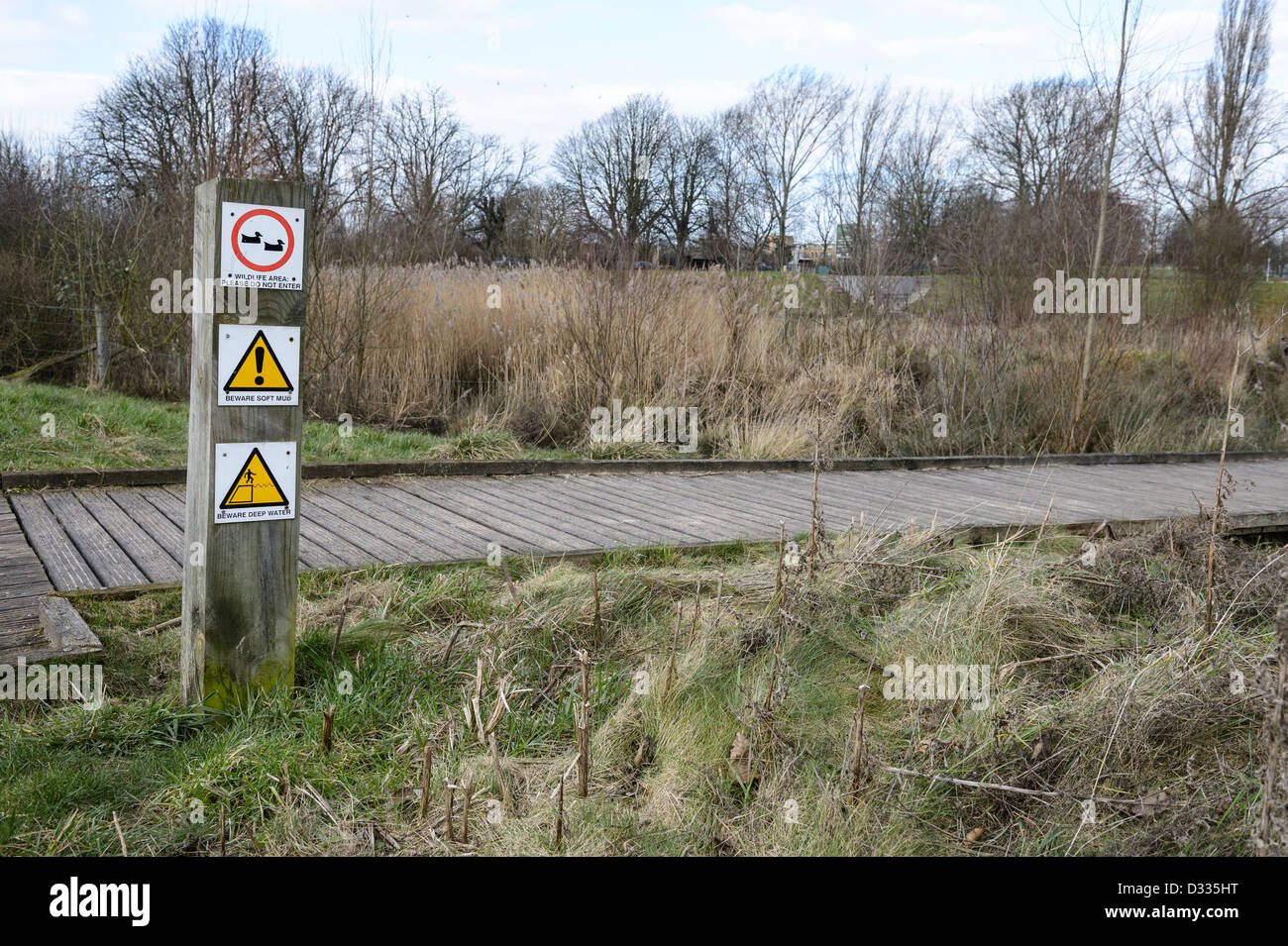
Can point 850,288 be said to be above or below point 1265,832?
above

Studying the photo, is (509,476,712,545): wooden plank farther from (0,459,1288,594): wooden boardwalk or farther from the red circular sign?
the red circular sign

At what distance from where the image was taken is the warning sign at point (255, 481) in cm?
328

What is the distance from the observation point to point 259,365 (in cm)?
328

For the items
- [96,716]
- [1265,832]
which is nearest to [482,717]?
[96,716]

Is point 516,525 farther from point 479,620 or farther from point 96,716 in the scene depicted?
point 96,716

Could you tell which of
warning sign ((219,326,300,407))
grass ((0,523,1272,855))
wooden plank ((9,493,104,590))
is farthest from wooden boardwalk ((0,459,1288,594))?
grass ((0,523,1272,855))

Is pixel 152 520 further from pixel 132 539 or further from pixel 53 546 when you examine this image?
pixel 53 546

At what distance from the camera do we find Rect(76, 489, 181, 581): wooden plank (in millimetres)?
4527

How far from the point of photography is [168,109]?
85.4ft

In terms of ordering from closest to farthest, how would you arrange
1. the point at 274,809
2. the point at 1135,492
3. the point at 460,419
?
the point at 274,809 < the point at 1135,492 < the point at 460,419

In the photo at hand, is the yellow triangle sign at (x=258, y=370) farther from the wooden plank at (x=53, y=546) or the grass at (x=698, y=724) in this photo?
the wooden plank at (x=53, y=546)

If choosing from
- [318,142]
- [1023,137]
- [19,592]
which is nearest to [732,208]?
[318,142]

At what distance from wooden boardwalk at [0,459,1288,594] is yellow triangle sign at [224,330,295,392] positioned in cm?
46

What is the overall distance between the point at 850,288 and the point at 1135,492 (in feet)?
14.6
